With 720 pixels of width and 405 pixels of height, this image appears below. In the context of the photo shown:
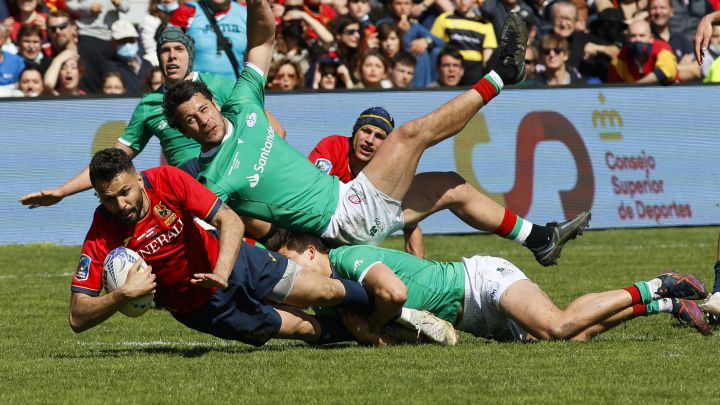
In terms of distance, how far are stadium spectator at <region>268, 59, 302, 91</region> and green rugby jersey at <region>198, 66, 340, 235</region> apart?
21.2ft

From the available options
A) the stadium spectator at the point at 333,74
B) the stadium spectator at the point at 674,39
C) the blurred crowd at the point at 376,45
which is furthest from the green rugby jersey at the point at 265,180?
the stadium spectator at the point at 674,39

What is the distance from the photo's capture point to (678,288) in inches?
301

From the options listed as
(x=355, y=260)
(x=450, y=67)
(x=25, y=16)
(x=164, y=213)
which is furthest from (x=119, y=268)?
(x=25, y=16)

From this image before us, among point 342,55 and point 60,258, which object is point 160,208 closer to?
point 60,258

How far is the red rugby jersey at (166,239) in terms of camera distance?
23.9ft

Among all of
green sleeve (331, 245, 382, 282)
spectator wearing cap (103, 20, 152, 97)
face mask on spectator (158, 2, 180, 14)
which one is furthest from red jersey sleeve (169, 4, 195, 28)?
green sleeve (331, 245, 382, 282)

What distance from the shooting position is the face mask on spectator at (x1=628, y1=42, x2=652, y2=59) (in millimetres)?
16406

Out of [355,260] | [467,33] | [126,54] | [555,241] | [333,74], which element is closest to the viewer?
A: [355,260]

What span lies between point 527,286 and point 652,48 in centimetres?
Answer: 939

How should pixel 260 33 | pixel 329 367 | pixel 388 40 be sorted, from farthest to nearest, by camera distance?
pixel 388 40, pixel 260 33, pixel 329 367

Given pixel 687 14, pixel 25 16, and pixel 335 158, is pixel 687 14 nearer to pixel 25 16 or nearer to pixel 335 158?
pixel 25 16

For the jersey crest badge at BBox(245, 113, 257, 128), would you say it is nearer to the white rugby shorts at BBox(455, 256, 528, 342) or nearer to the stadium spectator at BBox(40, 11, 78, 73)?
the white rugby shorts at BBox(455, 256, 528, 342)

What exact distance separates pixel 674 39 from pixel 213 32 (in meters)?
7.20

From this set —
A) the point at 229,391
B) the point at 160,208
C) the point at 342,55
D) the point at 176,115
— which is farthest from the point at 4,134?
the point at 229,391
